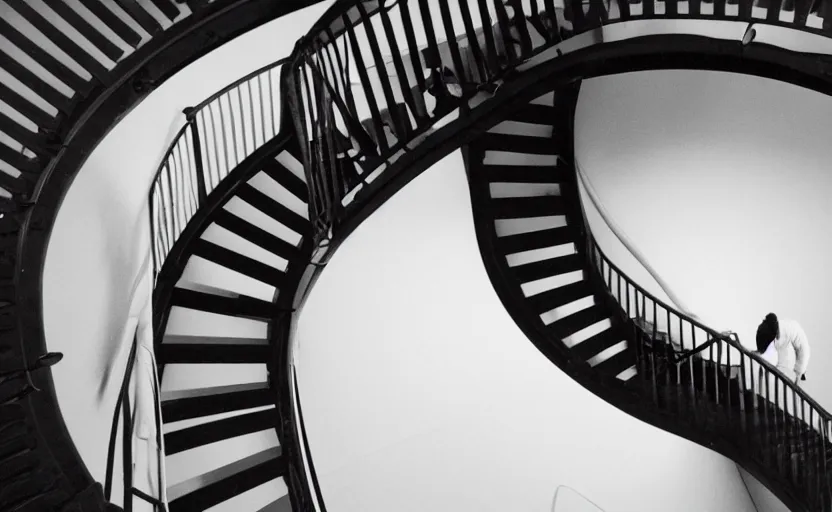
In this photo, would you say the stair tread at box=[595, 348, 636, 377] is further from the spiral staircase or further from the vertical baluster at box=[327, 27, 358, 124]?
the vertical baluster at box=[327, 27, 358, 124]

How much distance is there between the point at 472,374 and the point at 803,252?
112 inches

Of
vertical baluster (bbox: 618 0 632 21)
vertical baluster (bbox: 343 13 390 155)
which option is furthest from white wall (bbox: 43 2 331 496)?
vertical baluster (bbox: 618 0 632 21)

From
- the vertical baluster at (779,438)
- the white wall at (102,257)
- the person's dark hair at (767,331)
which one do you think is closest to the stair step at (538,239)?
the person's dark hair at (767,331)

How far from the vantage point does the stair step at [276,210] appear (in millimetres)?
4012

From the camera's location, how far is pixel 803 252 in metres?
5.26

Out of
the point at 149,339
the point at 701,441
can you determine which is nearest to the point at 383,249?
the point at 149,339

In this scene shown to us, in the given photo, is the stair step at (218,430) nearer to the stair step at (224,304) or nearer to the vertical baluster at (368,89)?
the stair step at (224,304)

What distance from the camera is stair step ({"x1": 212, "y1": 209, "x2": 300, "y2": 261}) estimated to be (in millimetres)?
3906

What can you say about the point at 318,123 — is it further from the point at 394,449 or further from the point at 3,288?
the point at 394,449

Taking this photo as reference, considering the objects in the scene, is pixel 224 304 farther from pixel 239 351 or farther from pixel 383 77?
pixel 383 77

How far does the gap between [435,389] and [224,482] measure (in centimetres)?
202

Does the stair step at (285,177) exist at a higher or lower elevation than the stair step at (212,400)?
higher

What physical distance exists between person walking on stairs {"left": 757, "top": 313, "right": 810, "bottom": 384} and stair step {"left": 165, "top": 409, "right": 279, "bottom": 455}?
3823mm

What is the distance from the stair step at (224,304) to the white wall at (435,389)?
1095 millimetres
